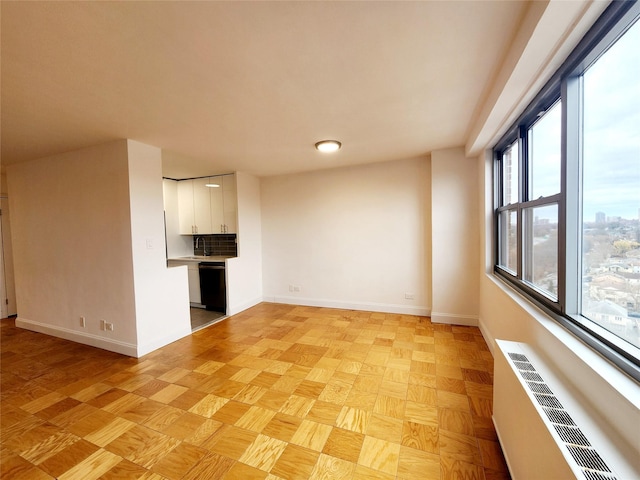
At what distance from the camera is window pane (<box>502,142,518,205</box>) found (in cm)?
257

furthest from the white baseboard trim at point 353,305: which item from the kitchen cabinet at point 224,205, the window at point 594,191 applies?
the window at point 594,191

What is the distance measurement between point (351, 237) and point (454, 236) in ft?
5.31

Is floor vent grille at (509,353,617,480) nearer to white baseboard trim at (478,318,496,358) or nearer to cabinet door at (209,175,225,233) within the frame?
white baseboard trim at (478,318,496,358)

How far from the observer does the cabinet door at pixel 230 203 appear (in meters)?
4.70

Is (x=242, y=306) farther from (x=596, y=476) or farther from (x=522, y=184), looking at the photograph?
(x=596, y=476)

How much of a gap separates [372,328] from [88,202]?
13.2ft

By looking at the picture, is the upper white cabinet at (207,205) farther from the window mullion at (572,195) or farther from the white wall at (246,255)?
the window mullion at (572,195)

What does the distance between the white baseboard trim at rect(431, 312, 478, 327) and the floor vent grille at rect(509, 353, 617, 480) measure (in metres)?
2.52

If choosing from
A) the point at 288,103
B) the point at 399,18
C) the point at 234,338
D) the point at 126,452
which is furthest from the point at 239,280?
the point at 399,18

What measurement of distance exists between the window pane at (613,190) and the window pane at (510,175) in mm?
1266

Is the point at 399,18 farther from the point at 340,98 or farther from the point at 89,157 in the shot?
the point at 89,157

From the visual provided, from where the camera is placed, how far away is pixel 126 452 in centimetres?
168

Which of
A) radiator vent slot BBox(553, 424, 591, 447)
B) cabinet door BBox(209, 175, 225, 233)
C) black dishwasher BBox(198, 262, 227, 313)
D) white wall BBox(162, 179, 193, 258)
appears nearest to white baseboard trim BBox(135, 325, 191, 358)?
black dishwasher BBox(198, 262, 227, 313)

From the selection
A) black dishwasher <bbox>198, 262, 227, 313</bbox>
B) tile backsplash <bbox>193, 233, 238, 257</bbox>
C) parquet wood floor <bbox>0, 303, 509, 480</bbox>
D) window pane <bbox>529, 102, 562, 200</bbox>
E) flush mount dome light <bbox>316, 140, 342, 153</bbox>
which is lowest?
parquet wood floor <bbox>0, 303, 509, 480</bbox>
